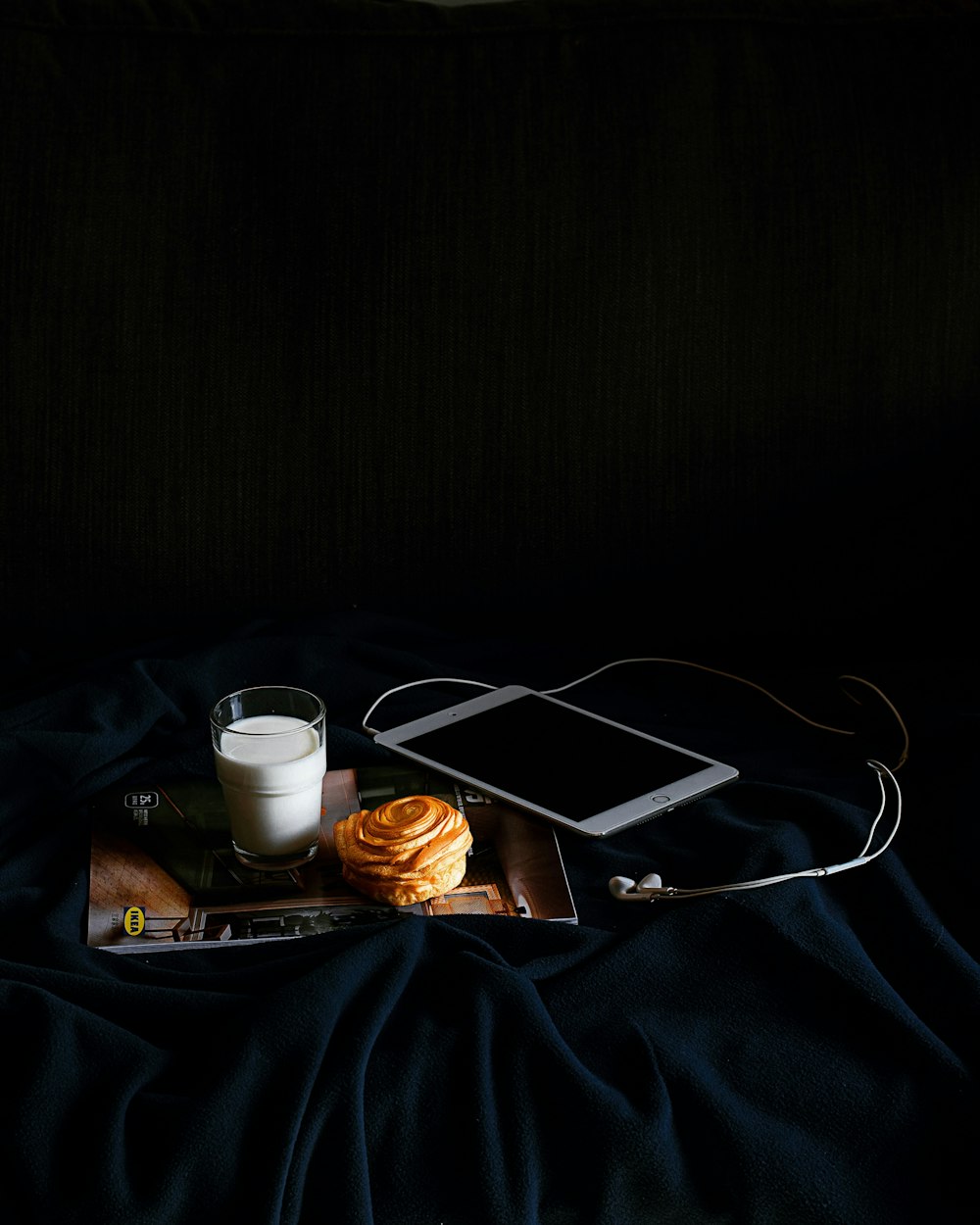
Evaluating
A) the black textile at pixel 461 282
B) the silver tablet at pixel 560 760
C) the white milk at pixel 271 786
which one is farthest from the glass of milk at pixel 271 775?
the black textile at pixel 461 282

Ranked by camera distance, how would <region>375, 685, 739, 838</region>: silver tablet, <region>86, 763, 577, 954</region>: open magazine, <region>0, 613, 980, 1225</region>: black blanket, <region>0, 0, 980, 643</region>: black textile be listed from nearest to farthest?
1. <region>0, 613, 980, 1225</region>: black blanket
2. <region>86, 763, 577, 954</region>: open magazine
3. <region>375, 685, 739, 838</region>: silver tablet
4. <region>0, 0, 980, 643</region>: black textile

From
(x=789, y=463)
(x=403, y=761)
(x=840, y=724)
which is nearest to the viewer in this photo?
(x=403, y=761)

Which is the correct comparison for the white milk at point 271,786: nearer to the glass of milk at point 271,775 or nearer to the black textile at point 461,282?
the glass of milk at point 271,775

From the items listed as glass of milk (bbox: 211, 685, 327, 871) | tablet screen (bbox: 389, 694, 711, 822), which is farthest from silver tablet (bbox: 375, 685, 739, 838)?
glass of milk (bbox: 211, 685, 327, 871)

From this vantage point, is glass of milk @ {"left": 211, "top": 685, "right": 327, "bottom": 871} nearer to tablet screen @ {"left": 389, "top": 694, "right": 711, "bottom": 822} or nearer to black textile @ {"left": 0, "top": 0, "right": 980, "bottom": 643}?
tablet screen @ {"left": 389, "top": 694, "right": 711, "bottom": 822}

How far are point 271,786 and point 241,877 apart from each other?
68 mm

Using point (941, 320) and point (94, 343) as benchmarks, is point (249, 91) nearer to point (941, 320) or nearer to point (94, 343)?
point (94, 343)

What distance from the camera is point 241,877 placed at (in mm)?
812

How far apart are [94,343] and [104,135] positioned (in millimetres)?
185

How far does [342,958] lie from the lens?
0.68 metres

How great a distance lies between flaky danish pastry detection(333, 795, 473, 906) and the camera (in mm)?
771

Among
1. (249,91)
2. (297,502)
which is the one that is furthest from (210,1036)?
(249,91)

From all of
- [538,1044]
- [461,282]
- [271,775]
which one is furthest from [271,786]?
[461,282]

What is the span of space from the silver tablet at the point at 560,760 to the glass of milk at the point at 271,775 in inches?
5.3
